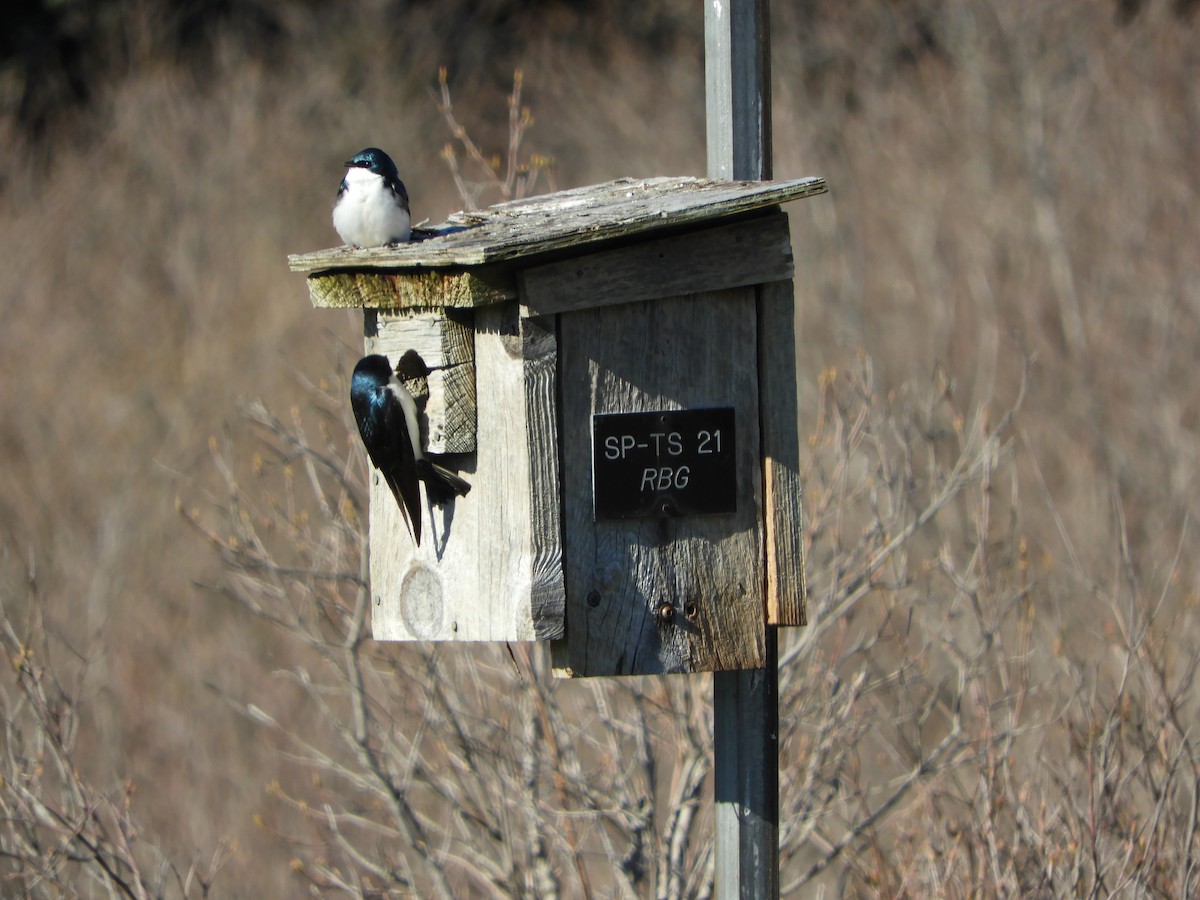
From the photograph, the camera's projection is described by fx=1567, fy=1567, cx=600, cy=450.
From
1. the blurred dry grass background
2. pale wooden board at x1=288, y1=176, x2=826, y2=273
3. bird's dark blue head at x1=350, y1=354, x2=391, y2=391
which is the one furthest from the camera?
the blurred dry grass background

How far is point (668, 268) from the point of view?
9.64 feet

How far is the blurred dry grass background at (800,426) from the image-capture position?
4.12 metres

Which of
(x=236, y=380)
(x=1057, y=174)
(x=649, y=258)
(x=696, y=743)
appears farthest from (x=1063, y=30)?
(x=649, y=258)

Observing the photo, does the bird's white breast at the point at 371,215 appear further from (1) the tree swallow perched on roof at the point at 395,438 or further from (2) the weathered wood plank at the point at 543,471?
(2) the weathered wood plank at the point at 543,471

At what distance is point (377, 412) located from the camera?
9.86 feet

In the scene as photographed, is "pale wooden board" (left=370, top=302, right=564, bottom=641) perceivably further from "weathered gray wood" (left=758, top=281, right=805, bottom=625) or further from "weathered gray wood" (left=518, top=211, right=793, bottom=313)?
"weathered gray wood" (left=758, top=281, right=805, bottom=625)

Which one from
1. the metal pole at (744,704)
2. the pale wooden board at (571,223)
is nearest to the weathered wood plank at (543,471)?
the pale wooden board at (571,223)

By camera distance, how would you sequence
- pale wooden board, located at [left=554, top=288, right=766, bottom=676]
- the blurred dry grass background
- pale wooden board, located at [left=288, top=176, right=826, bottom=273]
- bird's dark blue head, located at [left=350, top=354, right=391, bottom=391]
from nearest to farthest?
pale wooden board, located at [left=288, top=176, right=826, bottom=273] < pale wooden board, located at [left=554, top=288, right=766, bottom=676] < bird's dark blue head, located at [left=350, top=354, right=391, bottom=391] < the blurred dry grass background

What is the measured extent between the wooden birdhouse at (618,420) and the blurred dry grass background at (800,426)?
1.01m

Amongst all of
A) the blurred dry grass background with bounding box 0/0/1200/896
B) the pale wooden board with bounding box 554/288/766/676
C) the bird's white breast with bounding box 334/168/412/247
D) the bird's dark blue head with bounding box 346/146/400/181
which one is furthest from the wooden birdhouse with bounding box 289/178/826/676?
the blurred dry grass background with bounding box 0/0/1200/896

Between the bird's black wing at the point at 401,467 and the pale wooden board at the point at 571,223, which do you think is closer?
the pale wooden board at the point at 571,223

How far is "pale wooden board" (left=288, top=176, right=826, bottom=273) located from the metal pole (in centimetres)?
12

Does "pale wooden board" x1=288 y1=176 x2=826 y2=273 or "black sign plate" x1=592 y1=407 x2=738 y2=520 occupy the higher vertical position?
"pale wooden board" x1=288 y1=176 x2=826 y2=273

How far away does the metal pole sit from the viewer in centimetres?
296
